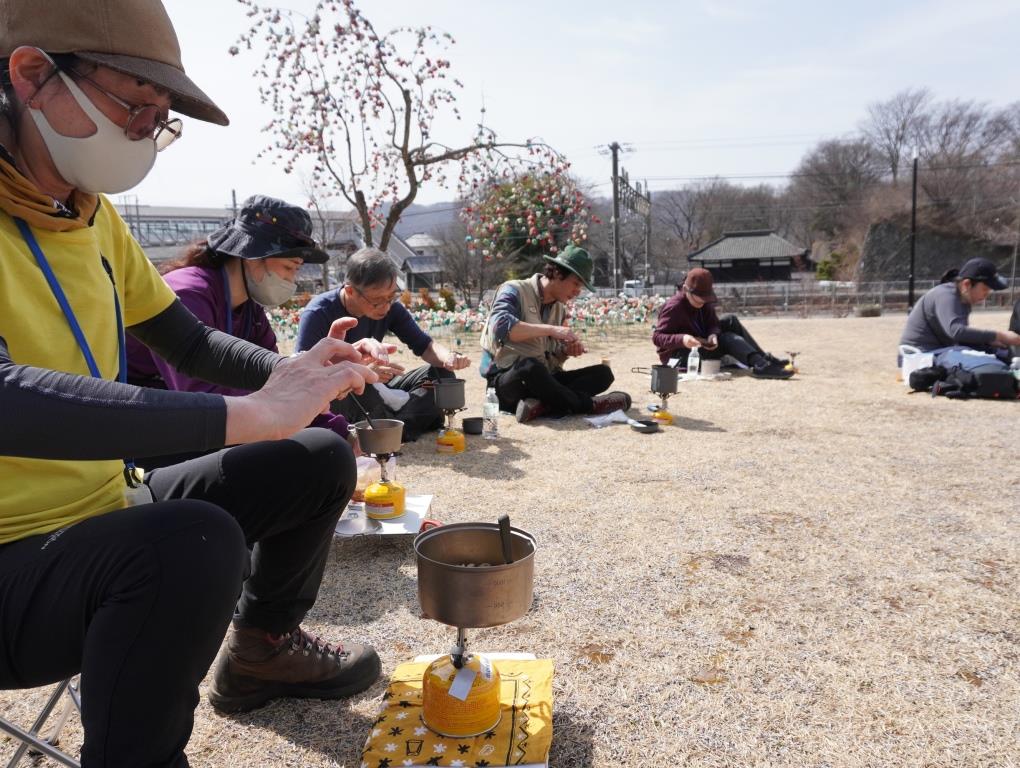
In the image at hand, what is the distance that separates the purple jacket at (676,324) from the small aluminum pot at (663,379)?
5.54 feet

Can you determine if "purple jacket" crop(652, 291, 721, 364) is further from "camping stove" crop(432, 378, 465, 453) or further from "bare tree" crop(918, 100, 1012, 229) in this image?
"bare tree" crop(918, 100, 1012, 229)

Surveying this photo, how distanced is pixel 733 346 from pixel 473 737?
6.80 m

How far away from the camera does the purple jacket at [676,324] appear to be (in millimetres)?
7023

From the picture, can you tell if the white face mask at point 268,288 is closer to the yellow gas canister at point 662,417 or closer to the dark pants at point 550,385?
the dark pants at point 550,385

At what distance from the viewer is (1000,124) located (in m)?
39.7

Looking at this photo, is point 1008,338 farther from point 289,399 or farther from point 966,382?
point 289,399

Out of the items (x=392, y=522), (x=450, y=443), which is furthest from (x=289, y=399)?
(x=450, y=443)

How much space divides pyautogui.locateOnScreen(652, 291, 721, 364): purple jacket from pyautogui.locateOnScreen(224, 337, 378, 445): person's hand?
5.89m

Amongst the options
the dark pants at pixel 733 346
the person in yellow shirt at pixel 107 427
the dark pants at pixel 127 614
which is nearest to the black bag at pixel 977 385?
the dark pants at pixel 733 346

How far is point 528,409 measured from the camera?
5559 millimetres

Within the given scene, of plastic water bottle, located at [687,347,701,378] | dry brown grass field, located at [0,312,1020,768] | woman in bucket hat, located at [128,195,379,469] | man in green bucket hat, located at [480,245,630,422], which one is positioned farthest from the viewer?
plastic water bottle, located at [687,347,701,378]

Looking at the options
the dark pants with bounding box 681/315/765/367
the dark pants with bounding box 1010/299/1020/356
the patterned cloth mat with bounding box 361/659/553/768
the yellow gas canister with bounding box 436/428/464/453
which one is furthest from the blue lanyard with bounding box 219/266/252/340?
the dark pants with bounding box 1010/299/1020/356

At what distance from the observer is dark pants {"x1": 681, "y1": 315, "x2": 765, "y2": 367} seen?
773 centimetres

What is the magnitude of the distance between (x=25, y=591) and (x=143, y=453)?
0.95ft
